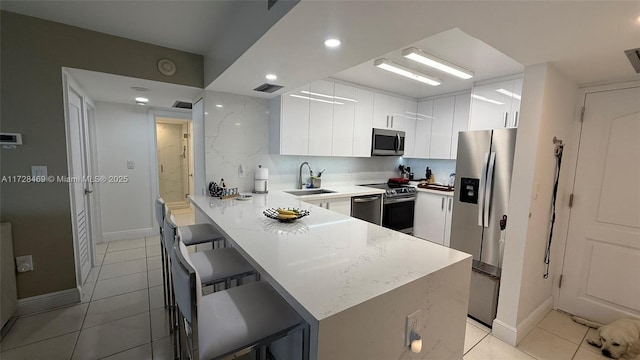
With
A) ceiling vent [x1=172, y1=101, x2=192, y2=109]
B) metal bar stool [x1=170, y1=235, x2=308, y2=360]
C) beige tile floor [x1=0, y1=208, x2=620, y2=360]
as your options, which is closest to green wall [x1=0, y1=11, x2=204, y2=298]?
beige tile floor [x1=0, y1=208, x2=620, y2=360]

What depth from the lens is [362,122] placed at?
3.88 m

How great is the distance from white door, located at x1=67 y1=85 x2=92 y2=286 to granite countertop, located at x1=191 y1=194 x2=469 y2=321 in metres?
1.38

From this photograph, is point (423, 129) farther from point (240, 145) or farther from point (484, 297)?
point (240, 145)

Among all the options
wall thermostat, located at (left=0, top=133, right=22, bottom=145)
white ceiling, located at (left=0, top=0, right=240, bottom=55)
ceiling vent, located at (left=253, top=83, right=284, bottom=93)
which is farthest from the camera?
ceiling vent, located at (left=253, top=83, right=284, bottom=93)

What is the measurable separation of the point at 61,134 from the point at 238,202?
155cm

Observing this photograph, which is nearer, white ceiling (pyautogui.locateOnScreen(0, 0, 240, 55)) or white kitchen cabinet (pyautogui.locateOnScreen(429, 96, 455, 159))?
white ceiling (pyautogui.locateOnScreen(0, 0, 240, 55))

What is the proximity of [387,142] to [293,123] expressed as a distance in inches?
66.8

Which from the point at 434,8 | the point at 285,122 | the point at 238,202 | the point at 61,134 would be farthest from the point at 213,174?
the point at 434,8

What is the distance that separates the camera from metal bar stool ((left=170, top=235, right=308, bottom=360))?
96 centimetres

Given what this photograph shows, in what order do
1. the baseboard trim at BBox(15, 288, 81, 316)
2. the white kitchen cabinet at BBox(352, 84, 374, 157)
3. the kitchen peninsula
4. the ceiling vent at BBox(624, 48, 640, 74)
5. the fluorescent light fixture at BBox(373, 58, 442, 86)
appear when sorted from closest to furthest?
the kitchen peninsula, the ceiling vent at BBox(624, 48, 640, 74), the baseboard trim at BBox(15, 288, 81, 316), the fluorescent light fixture at BBox(373, 58, 442, 86), the white kitchen cabinet at BBox(352, 84, 374, 157)

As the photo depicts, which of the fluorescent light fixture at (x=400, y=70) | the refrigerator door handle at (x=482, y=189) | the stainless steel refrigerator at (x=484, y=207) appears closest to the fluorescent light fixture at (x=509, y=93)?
the fluorescent light fixture at (x=400, y=70)

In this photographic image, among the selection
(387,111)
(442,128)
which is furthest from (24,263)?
(442,128)

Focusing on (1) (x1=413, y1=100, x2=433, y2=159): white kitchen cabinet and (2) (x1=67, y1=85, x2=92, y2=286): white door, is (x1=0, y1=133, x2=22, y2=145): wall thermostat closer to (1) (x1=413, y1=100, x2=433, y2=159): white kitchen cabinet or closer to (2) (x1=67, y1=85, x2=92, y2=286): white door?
(2) (x1=67, y1=85, x2=92, y2=286): white door

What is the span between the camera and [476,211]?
2.41 meters
